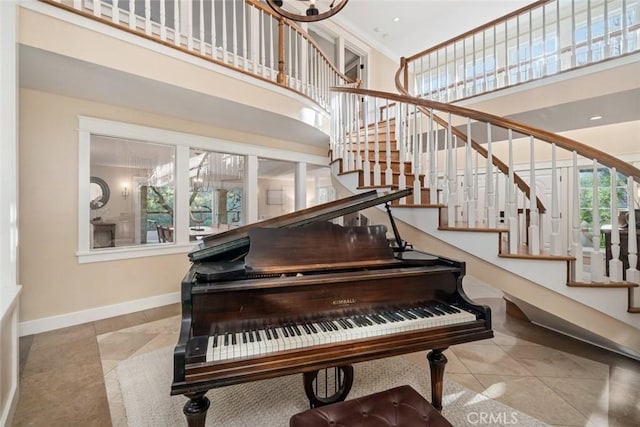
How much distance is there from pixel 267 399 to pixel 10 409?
4.72 ft

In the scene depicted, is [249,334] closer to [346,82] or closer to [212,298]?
[212,298]

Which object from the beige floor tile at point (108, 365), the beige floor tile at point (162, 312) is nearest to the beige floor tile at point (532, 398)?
the beige floor tile at point (108, 365)

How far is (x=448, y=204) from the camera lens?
237 cm

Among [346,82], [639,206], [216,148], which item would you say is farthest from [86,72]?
[639,206]

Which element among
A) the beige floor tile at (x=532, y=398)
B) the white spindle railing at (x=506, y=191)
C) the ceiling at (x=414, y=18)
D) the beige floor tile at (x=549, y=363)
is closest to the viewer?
the beige floor tile at (x=532, y=398)

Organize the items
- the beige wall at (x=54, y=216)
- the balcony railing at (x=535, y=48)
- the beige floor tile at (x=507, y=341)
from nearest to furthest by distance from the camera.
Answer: the beige floor tile at (x=507, y=341)
the beige wall at (x=54, y=216)
the balcony railing at (x=535, y=48)

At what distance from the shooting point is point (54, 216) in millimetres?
2893

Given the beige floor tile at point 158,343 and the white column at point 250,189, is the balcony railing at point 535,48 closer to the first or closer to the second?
the white column at point 250,189

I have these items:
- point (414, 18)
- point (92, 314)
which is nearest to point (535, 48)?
point (414, 18)

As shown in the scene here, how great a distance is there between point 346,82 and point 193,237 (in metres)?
3.62

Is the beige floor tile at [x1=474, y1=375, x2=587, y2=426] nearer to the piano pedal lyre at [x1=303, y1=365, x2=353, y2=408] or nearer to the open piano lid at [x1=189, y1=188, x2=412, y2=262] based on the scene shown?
the piano pedal lyre at [x1=303, y1=365, x2=353, y2=408]

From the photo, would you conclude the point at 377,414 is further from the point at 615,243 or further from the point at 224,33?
the point at 224,33

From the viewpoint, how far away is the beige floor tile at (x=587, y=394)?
174 centimetres

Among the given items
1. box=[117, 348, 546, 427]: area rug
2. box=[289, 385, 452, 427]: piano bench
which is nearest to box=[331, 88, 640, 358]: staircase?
box=[117, 348, 546, 427]: area rug
